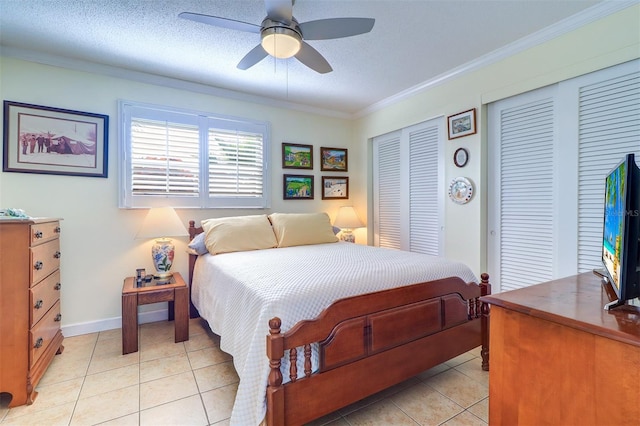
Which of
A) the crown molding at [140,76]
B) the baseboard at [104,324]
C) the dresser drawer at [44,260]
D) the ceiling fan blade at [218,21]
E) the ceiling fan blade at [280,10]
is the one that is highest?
the crown molding at [140,76]

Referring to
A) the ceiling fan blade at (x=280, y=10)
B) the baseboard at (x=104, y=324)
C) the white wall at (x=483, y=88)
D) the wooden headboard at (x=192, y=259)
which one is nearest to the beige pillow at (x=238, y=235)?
the wooden headboard at (x=192, y=259)

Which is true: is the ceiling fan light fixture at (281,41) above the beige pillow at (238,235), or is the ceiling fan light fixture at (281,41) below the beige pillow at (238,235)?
above

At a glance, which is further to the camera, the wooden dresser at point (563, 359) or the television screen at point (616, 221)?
the television screen at point (616, 221)

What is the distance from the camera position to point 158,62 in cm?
Answer: 280

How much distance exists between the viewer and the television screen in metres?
0.93

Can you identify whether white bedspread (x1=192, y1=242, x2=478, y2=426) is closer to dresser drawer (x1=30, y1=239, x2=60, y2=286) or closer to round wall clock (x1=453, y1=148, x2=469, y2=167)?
dresser drawer (x1=30, y1=239, x2=60, y2=286)

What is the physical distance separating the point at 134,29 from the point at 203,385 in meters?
2.64

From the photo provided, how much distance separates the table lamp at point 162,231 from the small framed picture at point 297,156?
1567 mm

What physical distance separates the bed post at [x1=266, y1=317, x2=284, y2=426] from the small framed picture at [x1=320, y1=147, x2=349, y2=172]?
3.16 metres

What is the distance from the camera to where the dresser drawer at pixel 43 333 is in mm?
1814

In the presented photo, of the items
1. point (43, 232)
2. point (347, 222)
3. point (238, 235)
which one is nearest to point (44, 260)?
point (43, 232)

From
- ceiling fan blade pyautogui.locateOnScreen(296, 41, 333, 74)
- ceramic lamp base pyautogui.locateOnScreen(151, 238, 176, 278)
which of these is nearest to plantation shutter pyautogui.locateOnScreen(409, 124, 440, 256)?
ceiling fan blade pyautogui.locateOnScreen(296, 41, 333, 74)

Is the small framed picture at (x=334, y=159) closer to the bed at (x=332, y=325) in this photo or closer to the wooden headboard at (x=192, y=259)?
the wooden headboard at (x=192, y=259)

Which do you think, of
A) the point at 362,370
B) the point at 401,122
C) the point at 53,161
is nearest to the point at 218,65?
the point at 53,161
